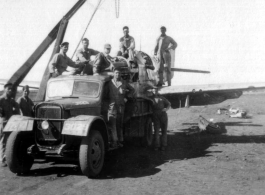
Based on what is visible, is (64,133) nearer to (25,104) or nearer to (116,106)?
(116,106)

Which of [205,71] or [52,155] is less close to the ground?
[205,71]

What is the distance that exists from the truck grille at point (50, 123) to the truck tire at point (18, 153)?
1.61 ft

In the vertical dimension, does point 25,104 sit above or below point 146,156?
above

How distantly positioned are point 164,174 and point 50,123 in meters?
2.61

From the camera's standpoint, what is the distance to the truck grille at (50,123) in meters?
6.15

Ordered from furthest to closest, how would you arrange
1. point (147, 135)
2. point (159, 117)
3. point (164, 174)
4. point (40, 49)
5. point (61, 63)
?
point (40, 49), point (147, 135), point (159, 117), point (61, 63), point (164, 174)

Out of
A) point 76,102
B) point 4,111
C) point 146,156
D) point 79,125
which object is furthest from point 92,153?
point 4,111

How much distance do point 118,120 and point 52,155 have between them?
1970mm

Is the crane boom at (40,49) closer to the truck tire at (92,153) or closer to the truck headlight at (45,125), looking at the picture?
the truck headlight at (45,125)

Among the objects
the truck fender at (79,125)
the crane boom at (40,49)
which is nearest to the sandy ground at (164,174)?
the truck fender at (79,125)

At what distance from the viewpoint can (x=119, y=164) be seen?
7309mm

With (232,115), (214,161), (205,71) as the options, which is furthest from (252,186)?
(232,115)

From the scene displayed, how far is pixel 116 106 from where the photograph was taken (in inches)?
287

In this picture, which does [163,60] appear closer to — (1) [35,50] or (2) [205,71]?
(2) [205,71]
